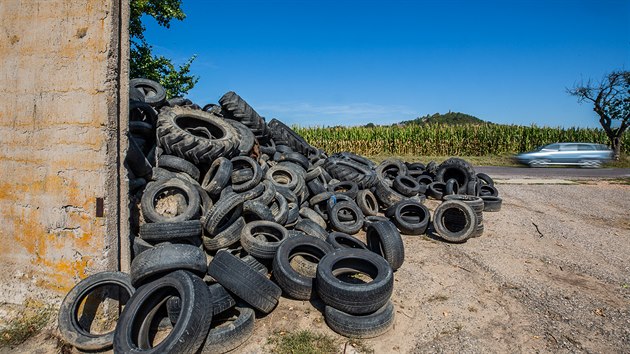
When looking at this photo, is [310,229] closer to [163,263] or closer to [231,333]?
[231,333]

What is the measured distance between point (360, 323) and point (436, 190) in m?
7.85

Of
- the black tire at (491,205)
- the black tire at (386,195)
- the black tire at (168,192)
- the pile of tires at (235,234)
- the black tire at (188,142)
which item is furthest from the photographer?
the black tire at (491,205)

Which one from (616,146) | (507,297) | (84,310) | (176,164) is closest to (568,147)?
(616,146)

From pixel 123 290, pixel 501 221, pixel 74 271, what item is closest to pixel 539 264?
pixel 501 221

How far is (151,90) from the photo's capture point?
8562mm

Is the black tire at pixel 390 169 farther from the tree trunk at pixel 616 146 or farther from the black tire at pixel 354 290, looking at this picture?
the tree trunk at pixel 616 146

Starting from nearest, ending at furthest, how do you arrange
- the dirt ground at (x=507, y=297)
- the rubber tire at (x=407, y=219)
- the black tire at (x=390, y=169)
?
the dirt ground at (x=507, y=297) → the rubber tire at (x=407, y=219) → the black tire at (x=390, y=169)

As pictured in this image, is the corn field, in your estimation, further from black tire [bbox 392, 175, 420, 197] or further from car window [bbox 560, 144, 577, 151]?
black tire [bbox 392, 175, 420, 197]

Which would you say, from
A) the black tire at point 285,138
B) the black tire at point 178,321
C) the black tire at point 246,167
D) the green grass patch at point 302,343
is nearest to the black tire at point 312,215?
the black tire at point 246,167

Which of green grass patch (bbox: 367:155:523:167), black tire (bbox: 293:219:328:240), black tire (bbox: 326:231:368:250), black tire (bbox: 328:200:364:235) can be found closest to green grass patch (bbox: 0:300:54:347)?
black tire (bbox: 293:219:328:240)

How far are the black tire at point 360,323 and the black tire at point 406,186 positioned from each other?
20.3 feet

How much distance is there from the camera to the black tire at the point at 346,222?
7.62 m

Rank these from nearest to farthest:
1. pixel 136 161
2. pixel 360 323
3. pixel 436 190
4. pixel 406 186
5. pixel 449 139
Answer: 1. pixel 360 323
2. pixel 136 161
3. pixel 406 186
4. pixel 436 190
5. pixel 449 139

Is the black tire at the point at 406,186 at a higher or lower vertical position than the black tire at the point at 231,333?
higher
